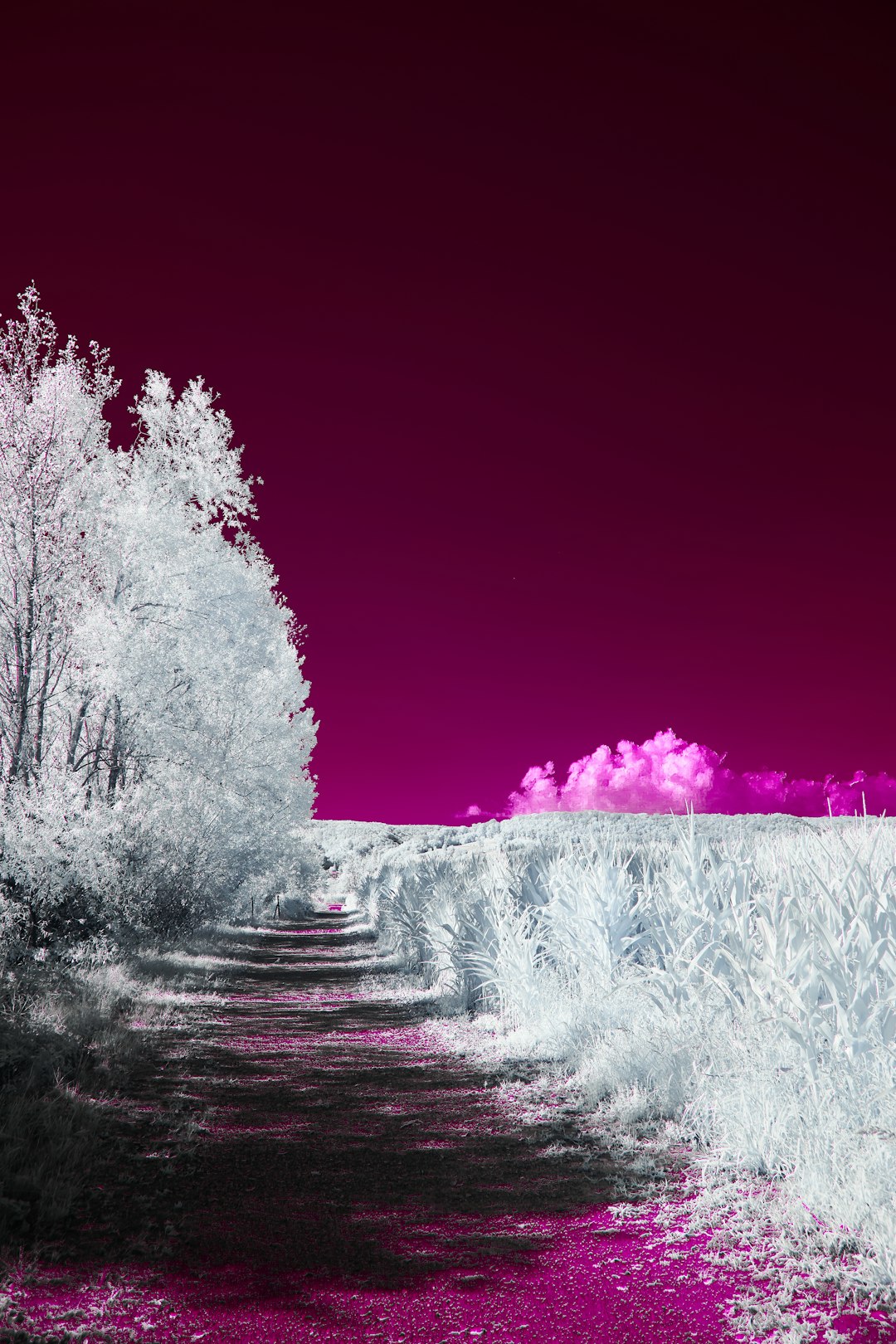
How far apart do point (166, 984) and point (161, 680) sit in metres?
4.48

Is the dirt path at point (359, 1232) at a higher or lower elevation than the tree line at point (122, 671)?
lower

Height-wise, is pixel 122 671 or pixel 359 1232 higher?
pixel 122 671

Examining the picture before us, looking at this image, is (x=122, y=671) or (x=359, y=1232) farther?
(x=122, y=671)

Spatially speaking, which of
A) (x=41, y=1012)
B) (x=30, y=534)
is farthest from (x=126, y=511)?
(x=41, y=1012)

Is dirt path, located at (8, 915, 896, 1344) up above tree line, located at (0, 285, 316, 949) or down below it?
below

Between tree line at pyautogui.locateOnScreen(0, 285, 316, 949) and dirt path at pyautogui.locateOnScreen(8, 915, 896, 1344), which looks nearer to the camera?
dirt path at pyautogui.locateOnScreen(8, 915, 896, 1344)

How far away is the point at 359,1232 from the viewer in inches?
180

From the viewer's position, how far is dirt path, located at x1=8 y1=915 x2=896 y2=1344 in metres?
3.70

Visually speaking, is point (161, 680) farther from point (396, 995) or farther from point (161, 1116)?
point (161, 1116)

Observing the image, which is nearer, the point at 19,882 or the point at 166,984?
the point at 19,882

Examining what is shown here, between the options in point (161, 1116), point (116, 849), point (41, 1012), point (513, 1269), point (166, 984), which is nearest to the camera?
point (513, 1269)

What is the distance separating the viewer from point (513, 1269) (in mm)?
4137

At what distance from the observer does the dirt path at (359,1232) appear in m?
3.70

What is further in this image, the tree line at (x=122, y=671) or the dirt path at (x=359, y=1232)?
the tree line at (x=122, y=671)
